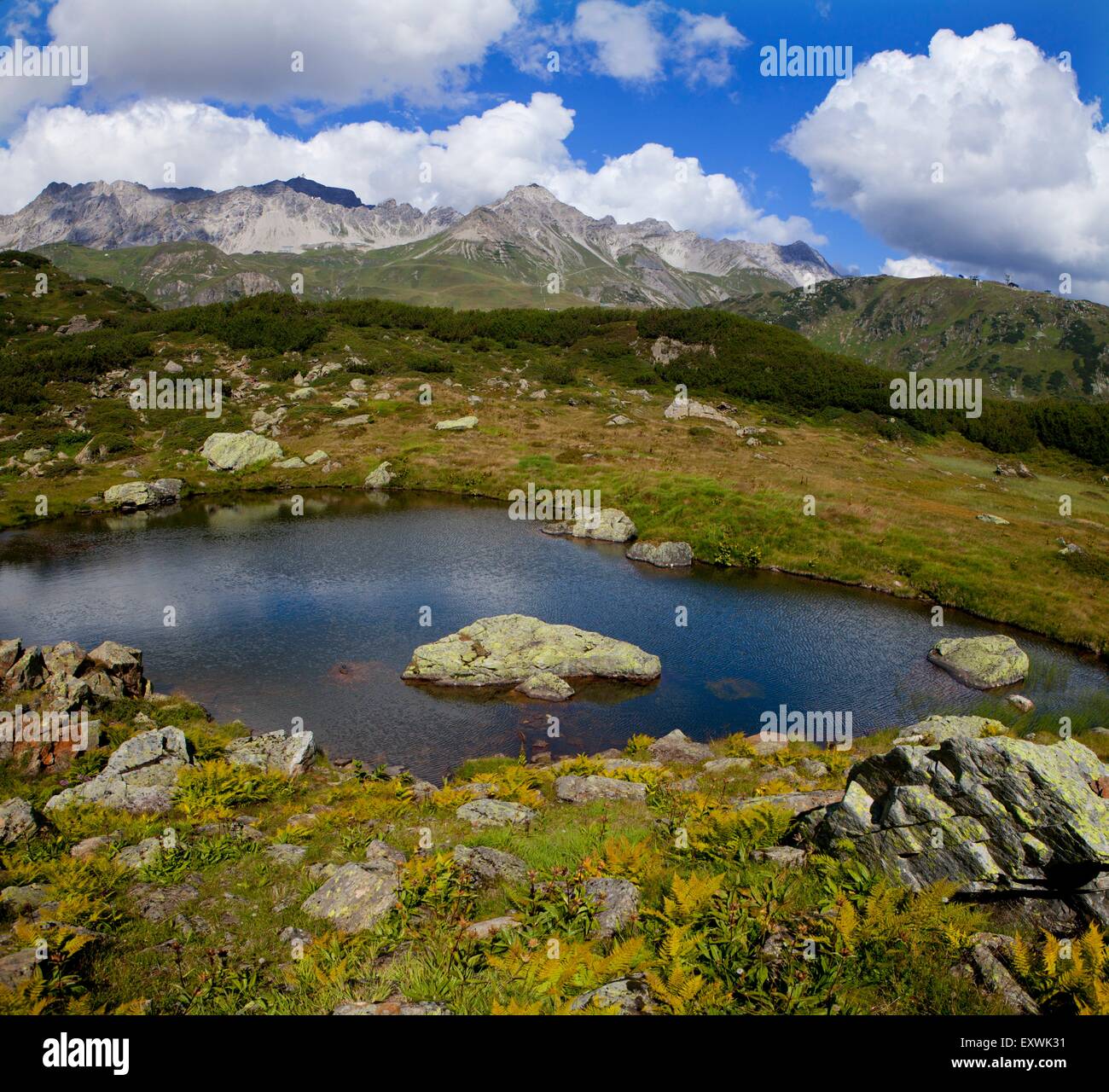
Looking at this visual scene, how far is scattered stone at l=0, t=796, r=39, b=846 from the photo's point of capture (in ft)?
49.7

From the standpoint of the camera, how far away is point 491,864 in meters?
13.7

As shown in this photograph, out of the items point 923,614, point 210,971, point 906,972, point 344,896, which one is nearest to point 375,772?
point 344,896

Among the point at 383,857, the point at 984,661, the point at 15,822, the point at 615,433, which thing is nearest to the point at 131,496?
the point at 15,822

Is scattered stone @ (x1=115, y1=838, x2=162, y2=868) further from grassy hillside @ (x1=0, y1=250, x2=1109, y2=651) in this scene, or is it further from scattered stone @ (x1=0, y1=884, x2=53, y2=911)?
grassy hillside @ (x1=0, y1=250, x2=1109, y2=651)

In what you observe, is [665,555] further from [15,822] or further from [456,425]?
[456,425]

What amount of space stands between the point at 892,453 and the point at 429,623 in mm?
77803

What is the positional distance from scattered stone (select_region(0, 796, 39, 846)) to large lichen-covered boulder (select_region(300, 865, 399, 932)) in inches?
325

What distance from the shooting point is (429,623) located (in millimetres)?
36969

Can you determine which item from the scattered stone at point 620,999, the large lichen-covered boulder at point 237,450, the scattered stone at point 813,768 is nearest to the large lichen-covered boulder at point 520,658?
the scattered stone at point 813,768

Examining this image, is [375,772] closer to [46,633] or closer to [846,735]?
[846,735]

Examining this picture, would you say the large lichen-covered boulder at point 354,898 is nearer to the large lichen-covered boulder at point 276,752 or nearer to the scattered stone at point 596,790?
the scattered stone at point 596,790

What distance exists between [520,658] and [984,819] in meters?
23.3

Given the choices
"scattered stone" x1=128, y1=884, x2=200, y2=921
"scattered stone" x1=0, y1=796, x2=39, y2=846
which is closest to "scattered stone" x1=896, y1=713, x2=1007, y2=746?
"scattered stone" x1=128, y1=884, x2=200, y2=921

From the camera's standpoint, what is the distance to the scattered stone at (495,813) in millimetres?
17156
